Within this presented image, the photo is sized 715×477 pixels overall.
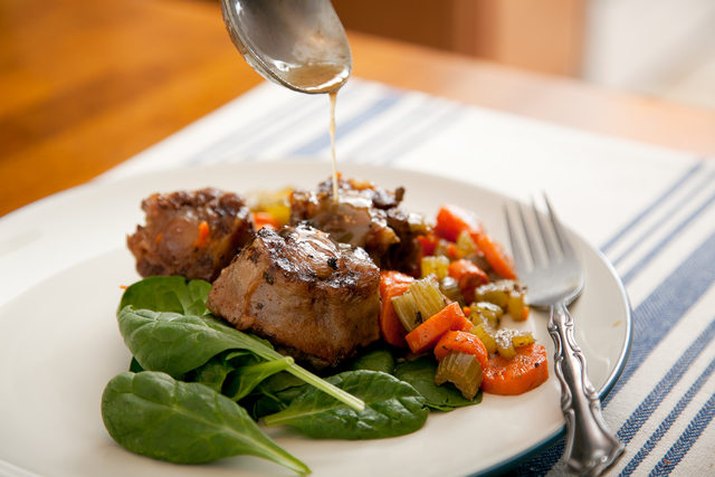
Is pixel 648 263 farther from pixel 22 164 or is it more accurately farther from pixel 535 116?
pixel 22 164

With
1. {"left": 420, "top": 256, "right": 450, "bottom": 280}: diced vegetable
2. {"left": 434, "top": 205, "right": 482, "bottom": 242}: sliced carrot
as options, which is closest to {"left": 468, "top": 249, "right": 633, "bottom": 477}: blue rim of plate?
{"left": 420, "top": 256, "right": 450, "bottom": 280}: diced vegetable

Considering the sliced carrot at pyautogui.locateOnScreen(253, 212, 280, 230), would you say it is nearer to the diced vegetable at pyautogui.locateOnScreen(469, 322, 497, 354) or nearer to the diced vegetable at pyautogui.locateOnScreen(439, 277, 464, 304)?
the diced vegetable at pyautogui.locateOnScreen(439, 277, 464, 304)

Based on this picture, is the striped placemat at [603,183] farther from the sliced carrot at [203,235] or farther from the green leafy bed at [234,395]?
the sliced carrot at [203,235]

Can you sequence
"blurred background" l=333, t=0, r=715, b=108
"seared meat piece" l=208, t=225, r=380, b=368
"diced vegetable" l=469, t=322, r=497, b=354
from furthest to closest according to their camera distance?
"blurred background" l=333, t=0, r=715, b=108, "diced vegetable" l=469, t=322, r=497, b=354, "seared meat piece" l=208, t=225, r=380, b=368

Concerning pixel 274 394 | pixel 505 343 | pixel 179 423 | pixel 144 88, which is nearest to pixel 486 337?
pixel 505 343

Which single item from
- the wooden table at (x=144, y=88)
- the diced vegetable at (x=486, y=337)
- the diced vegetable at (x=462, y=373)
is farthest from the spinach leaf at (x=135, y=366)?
the wooden table at (x=144, y=88)

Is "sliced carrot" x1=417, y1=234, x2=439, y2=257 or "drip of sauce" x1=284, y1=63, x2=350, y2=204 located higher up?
"drip of sauce" x1=284, y1=63, x2=350, y2=204

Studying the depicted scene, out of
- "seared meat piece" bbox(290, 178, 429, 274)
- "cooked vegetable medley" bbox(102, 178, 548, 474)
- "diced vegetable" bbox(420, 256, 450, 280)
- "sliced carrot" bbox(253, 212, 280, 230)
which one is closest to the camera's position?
"cooked vegetable medley" bbox(102, 178, 548, 474)
